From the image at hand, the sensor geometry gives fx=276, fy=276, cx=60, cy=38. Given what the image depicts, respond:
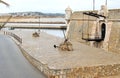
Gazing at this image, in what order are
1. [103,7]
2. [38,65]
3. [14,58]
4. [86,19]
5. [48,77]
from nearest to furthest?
[48,77], [38,65], [14,58], [103,7], [86,19]

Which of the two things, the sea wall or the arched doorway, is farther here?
the arched doorway

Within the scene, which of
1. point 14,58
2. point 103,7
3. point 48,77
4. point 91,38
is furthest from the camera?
point 91,38

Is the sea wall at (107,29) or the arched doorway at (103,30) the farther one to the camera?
the arched doorway at (103,30)

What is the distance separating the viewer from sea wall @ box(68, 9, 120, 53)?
22219 millimetres

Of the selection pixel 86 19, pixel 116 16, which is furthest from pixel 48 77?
pixel 86 19

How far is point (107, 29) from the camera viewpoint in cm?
2384

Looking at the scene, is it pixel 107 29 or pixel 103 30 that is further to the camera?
pixel 103 30

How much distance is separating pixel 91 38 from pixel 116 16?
4.37 meters

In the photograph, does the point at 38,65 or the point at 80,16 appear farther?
the point at 80,16

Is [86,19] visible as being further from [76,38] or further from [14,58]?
[14,58]

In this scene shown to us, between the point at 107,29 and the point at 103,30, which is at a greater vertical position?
the point at 107,29

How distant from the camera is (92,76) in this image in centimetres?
1257

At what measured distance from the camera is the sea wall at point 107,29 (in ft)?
72.9

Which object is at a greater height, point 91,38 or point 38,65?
point 38,65
